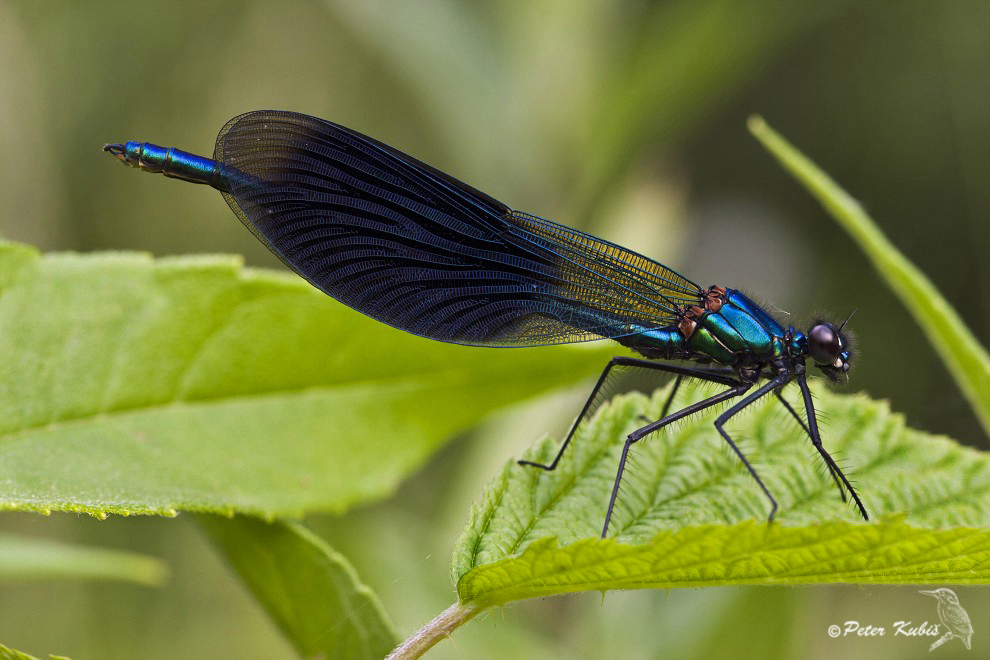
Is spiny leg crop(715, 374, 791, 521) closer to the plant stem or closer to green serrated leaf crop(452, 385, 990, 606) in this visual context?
green serrated leaf crop(452, 385, 990, 606)

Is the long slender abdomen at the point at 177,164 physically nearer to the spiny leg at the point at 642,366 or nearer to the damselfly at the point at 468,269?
the damselfly at the point at 468,269

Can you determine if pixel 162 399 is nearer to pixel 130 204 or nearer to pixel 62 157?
pixel 62 157

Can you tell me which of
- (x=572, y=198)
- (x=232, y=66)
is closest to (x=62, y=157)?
(x=232, y=66)

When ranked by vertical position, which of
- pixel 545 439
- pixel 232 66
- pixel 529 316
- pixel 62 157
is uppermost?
pixel 232 66

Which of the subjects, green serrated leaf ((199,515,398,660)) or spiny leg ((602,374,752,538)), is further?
spiny leg ((602,374,752,538))

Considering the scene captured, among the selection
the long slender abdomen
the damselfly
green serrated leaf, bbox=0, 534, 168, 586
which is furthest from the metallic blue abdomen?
green serrated leaf, bbox=0, 534, 168, 586

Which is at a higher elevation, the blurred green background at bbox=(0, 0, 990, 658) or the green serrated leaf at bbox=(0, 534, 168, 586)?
the blurred green background at bbox=(0, 0, 990, 658)

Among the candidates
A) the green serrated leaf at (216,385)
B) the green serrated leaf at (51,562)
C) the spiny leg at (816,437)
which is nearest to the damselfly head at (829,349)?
the spiny leg at (816,437)
